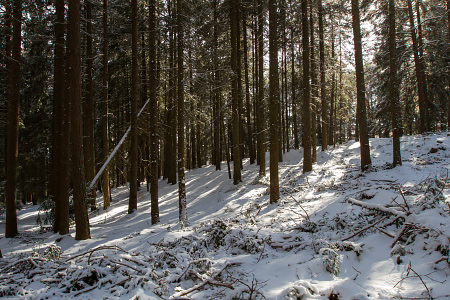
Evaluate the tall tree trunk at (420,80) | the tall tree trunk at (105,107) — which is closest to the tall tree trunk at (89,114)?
the tall tree trunk at (105,107)

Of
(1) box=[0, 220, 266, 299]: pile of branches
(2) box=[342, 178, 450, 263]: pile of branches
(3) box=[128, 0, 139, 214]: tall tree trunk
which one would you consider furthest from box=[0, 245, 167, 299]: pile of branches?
(3) box=[128, 0, 139, 214]: tall tree trunk

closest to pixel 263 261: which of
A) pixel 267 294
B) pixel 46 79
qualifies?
pixel 267 294

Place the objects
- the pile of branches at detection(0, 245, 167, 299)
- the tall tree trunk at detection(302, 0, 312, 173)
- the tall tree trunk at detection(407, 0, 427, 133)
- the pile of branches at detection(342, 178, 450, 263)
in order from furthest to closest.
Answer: the tall tree trunk at detection(407, 0, 427, 133)
the tall tree trunk at detection(302, 0, 312, 173)
the pile of branches at detection(342, 178, 450, 263)
the pile of branches at detection(0, 245, 167, 299)

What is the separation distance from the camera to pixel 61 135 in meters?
9.99

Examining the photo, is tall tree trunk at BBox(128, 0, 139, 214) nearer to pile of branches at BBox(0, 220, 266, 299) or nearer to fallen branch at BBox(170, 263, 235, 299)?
pile of branches at BBox(0, 220, 266, 299)

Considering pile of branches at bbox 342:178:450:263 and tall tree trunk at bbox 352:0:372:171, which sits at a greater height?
tall tree trunk at bbox 352:0:372:171

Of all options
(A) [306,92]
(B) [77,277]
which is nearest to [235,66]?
(A) [306,92]

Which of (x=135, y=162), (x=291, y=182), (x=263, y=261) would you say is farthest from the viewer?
(x=291, y=182)

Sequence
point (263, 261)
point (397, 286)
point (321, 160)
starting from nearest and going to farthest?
1. point (397, 286)
2. point (263, 261)
3. point (321, 160)

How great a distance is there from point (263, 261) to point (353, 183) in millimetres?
7440

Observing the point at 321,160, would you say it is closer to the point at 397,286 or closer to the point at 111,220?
the point at 111,220

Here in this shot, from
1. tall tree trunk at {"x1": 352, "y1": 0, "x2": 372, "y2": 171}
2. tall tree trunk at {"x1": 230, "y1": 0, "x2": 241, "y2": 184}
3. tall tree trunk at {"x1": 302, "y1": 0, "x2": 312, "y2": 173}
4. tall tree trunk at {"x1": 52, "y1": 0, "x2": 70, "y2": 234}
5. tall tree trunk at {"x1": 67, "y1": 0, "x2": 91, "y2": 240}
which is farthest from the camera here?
tall tree trunk at {"x1": 230, "y1": 0, "x2": 241, "y2": 184}

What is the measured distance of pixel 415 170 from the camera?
11203 millimetres

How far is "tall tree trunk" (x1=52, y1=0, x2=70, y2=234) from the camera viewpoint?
8992 millimetres
